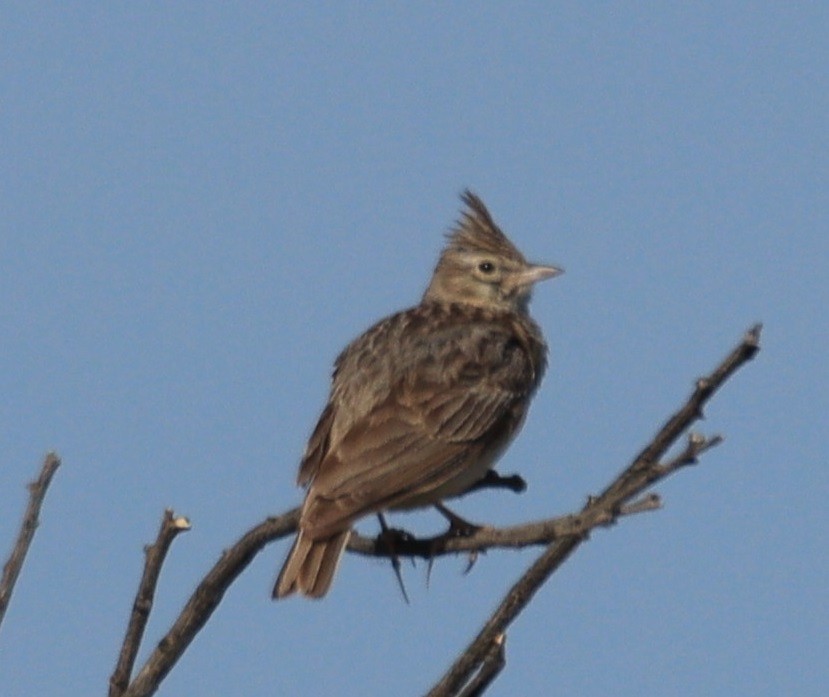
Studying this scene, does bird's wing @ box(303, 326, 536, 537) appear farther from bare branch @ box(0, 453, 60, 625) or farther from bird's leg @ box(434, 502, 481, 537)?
bare branch @ box(0, 453, 60, 625)

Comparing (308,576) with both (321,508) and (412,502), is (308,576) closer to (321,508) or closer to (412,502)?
(321,508)

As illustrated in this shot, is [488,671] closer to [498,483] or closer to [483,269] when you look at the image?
[498,483]

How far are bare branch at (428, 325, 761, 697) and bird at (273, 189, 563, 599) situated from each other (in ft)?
7.09

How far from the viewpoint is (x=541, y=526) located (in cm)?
473

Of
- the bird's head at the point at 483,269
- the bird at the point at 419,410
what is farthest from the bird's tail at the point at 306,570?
the bird's head at the point at 483,269

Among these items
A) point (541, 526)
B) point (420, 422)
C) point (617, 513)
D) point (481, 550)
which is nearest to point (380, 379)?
point (420, 422)

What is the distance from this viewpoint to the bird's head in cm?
959

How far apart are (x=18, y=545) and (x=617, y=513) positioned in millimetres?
1697

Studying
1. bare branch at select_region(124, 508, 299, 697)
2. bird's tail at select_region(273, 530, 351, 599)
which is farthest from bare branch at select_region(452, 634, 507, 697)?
bird's tail at select_region(273, 530, 351, 599)

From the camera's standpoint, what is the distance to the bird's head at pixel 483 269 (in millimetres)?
9594

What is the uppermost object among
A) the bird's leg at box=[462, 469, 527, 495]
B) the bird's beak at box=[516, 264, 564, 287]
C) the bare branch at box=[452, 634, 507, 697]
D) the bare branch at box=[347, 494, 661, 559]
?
the bird's beak at box=[516, 264, 564, 287]

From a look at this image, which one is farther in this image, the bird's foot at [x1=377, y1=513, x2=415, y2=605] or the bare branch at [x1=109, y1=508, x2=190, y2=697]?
the bird's foot at [x1=377, y1=513, x2=415, y2=605]

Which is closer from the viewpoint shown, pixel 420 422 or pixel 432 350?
pixel 420 422

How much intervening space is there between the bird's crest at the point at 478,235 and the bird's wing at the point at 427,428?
1.03 m
